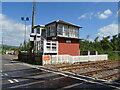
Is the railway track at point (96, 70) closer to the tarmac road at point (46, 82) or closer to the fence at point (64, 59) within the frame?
the tarmac road at point (46, 82)

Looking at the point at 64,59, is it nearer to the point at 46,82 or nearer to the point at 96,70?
the point at 96,70

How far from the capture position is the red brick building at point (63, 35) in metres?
22.6

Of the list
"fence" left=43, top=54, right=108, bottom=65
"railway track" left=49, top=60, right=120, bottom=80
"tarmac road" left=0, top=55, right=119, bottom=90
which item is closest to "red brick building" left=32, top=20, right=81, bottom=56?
"fence" left=43, top=54, right=108, bottom=65

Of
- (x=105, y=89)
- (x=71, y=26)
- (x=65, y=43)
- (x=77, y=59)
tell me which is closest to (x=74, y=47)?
(x=65, y=43)

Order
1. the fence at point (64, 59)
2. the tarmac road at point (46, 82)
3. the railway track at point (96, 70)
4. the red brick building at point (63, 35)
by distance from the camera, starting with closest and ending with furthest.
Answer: the tarmac road at point (46, 82)
the railway track at point (96, 70)
the fence at point (64, 59)
the red brick building at point (63, 35)

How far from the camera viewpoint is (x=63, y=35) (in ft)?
76.4

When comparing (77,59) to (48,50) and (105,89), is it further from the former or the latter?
(105,89)

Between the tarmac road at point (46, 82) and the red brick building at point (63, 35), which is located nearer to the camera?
the tarmac road at point (46, 82)

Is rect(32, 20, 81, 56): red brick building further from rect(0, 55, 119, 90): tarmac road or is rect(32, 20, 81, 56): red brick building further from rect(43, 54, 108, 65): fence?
rect(0, 55, 119, 90): tarmac road

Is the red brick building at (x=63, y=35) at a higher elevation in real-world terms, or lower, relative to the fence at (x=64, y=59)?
higher

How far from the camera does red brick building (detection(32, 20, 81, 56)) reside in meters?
22.6

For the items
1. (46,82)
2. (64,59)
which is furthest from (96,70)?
(64,59)

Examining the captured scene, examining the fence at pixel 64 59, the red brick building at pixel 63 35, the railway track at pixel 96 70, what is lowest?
the railway track at pixel 96 70

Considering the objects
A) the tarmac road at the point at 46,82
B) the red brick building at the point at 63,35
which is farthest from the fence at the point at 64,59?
the tarmac road at the point at 46,82
